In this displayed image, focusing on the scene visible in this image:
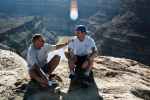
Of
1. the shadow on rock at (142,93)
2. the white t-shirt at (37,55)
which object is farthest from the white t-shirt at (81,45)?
A: the shadow on rock at (142,93)

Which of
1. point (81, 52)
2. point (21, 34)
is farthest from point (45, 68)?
point (21, 34)

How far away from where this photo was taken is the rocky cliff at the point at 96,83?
988cm

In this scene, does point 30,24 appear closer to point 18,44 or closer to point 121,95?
point 18,44

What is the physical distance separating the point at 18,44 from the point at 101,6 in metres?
35.2

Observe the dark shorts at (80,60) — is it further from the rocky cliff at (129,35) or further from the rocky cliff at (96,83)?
the rocky cliff at (129,35)

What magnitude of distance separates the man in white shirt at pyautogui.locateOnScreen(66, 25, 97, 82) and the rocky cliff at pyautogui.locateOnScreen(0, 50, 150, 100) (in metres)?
0.59

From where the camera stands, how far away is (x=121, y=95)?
10.1 m

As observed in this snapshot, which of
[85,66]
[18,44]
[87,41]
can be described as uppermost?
[87,41]

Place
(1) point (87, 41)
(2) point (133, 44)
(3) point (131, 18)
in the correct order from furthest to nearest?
(3) point (131, 18)
(2) point (133, 44)
(1) point (87, 41)

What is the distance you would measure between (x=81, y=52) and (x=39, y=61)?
1.38 m

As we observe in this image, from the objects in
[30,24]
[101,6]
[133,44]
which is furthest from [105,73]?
[101,6]

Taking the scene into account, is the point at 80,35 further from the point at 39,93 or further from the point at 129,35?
the point at 129,35

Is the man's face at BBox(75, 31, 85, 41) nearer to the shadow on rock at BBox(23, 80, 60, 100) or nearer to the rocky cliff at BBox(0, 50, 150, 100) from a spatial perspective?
the rocky cliff at BBox(0, 50, 150, 100)

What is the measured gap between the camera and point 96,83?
11.1m
